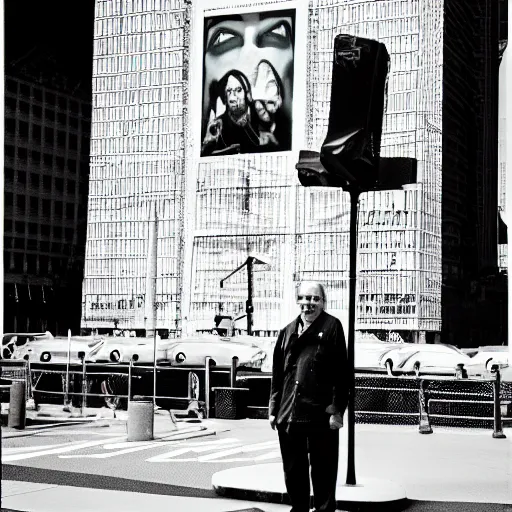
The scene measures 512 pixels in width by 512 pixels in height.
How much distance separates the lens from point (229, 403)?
13.2 m

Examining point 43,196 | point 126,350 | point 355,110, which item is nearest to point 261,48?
point 355,110

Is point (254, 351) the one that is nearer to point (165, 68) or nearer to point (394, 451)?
point (394, 451)

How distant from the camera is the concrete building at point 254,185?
27.5 ft

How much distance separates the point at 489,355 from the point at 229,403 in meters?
3.89

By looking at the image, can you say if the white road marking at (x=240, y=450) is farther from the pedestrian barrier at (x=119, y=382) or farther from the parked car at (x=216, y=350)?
the pedestrian barrier at (x=119, y=382)

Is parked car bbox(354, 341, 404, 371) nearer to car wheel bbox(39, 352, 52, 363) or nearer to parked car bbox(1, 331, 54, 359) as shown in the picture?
parked car bbox(1, 331, 54, 359)

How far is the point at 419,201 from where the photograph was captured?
29.8ft

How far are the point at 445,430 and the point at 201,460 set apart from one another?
4376 mm

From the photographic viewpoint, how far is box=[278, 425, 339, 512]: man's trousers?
546 cm

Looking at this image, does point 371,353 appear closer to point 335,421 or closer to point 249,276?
point 249,276

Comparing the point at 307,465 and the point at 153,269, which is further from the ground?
the point at 153,269

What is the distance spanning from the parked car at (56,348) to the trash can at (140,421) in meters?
1.10

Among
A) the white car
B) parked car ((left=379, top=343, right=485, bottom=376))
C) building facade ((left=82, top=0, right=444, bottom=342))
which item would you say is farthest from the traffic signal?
the white car

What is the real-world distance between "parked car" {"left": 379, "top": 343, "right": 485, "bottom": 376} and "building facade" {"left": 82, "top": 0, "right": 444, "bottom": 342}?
38 centimetres
